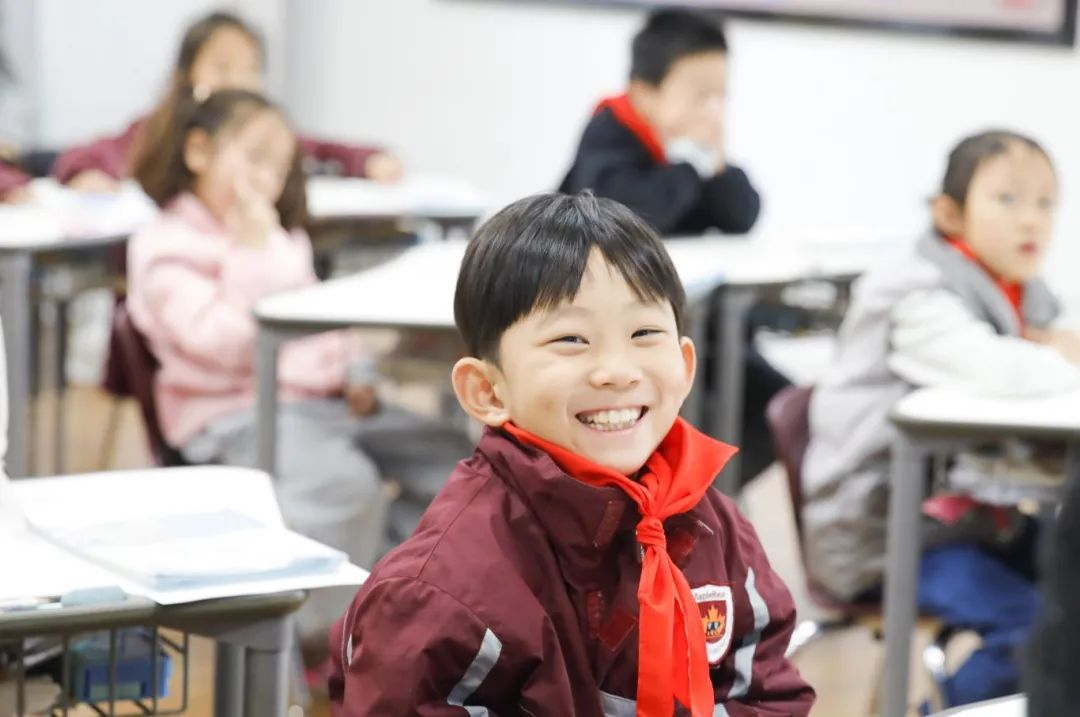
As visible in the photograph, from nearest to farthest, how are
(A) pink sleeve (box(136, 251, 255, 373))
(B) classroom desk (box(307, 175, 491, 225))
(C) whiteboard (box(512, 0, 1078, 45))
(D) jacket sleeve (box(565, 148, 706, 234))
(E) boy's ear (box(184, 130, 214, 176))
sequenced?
(A) pink sleeve (box(136, 251, 255, 373)), (E) boy's ear (box(184, 130, 214, 176)), (D) jacket sleeve (box(565, 148, 706, 234)), (B) classroom desk (box(307, 175, 491, 225)), (C) whiteboard (box(512, 0, 1078, 45))

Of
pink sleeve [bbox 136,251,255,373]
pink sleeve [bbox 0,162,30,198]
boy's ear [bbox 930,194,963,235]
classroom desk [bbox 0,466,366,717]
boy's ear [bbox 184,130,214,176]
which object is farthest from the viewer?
pink sleeve [bbox 0,162,30,198]

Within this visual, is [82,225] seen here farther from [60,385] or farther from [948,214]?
[948,214]

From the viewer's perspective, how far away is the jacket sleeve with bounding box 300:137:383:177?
15.9 ft

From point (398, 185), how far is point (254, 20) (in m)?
1.55

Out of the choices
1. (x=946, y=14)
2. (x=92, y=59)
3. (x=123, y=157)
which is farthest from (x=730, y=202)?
(x=92, y=59)

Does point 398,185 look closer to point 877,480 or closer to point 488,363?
point 877,480

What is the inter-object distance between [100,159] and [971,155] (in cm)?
251

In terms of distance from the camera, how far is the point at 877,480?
2586 millimetres

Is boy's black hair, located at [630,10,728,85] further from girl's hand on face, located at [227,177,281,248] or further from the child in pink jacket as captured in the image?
girl's hand on face, located at [227,177,281,248]

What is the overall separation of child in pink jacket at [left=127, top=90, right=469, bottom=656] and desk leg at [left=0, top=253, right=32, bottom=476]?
20cm

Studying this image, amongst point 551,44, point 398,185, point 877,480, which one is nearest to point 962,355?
point 877,480

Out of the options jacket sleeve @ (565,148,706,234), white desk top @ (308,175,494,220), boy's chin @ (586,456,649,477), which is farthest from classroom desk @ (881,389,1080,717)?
white desk top @ (308,175,494,220)

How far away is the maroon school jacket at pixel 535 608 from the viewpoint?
131 cm

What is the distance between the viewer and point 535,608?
1.34 m
